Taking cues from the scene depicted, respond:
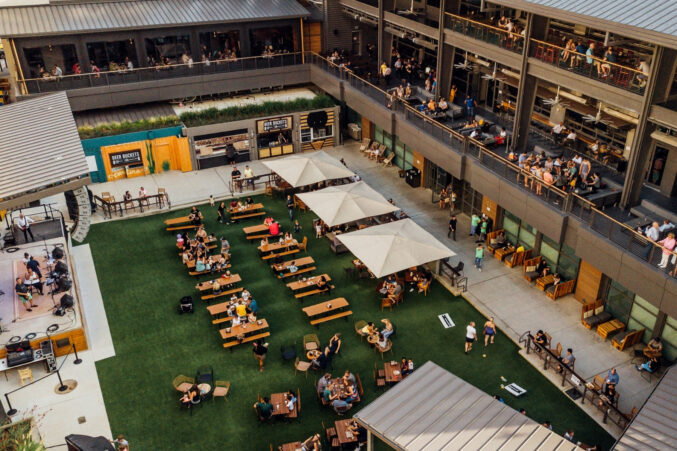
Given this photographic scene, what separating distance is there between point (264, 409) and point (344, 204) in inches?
468

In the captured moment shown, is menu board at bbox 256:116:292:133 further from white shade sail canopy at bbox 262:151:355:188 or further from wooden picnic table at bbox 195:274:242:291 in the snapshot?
wooden picnic table at bbox 195:274:242:291

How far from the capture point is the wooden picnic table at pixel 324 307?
24.6 metres

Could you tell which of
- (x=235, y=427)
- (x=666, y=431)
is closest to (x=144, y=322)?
(x=235, y=427)

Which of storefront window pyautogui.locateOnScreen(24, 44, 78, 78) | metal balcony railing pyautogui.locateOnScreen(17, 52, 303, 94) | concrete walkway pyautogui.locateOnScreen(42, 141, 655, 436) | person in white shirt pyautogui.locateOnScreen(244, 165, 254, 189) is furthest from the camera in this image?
storefront window pyautogui.locateOnScreen(24, 44, 78, 78)

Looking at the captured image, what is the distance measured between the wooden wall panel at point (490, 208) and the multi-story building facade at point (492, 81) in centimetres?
11

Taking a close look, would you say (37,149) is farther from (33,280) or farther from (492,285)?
(492,285)

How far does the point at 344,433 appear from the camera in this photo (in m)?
18.9

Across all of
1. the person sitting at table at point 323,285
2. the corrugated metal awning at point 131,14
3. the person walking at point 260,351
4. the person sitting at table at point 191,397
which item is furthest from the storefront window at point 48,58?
the person sitting at table at point 191,397

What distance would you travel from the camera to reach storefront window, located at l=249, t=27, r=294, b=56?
42.8 meters

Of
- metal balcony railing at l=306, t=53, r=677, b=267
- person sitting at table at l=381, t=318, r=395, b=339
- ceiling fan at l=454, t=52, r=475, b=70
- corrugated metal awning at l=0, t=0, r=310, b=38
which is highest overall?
corrugated metal awning at l=0, t=0, r=310, b=38

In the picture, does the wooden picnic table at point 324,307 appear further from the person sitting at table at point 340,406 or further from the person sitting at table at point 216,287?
the person sitting at table at point 340,406

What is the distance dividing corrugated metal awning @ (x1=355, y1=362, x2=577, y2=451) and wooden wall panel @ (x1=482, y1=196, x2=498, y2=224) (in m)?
13.1

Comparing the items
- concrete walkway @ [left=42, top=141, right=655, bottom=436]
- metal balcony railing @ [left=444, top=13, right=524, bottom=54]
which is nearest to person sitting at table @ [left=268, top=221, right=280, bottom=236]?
concrete walkway @ [left=42, top=141, right=655, bottom=436]

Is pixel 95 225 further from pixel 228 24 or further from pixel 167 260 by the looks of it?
pixel 228 24
